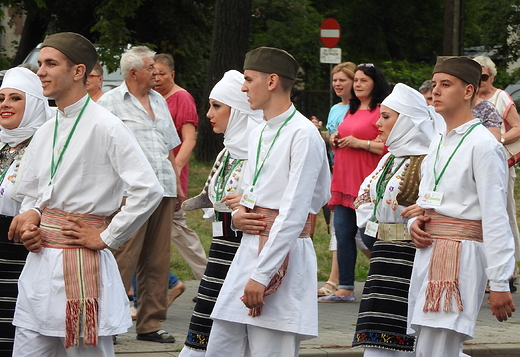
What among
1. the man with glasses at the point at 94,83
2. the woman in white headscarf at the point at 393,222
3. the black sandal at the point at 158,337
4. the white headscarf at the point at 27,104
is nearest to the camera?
the white headscarf at the point at 27,104

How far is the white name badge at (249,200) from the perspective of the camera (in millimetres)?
5391

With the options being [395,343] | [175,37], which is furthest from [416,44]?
[395,343]

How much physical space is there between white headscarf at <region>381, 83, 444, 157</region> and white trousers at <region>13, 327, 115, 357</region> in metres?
2.54

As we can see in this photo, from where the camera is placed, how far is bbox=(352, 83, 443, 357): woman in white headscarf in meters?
6.23

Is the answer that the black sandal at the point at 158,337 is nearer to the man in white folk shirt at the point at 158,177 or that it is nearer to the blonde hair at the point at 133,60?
the man in white folk shirt at the point at 158,177

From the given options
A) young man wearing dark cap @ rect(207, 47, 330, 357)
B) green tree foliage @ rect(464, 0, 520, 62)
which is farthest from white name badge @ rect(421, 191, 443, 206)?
green tree foliage @ rect(464, 0, 520, 62)

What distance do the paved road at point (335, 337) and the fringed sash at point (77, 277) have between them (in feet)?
8.35

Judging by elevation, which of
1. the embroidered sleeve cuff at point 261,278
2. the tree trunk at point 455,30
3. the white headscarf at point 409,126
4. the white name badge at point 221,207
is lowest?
the embroidered sleeve cuff at point 261,278

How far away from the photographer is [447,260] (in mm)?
5316

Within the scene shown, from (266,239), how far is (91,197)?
0.99 m

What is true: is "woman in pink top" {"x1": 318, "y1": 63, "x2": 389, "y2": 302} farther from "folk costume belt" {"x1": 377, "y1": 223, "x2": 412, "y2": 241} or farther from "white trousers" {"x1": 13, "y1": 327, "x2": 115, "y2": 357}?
"white trousers" {"x1": 13, "y1": 327, "x2": 115, "y2": 357}

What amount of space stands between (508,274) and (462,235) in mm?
341

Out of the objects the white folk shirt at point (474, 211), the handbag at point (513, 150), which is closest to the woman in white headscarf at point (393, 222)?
the white folk shirt at point (474, 211)

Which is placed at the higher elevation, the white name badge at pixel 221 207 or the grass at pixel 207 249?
the white name badge at pixel 221 207
